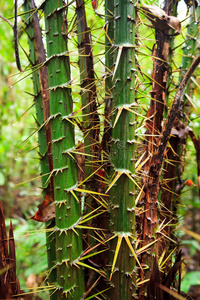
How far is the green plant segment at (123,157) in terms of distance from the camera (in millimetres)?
501

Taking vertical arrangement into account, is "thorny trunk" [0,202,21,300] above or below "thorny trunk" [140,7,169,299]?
below

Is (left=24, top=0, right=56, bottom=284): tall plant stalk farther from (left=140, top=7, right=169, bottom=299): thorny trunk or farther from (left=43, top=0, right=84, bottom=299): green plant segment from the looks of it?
(left=140, top=7, right=169, bottom=299): thorny trunk

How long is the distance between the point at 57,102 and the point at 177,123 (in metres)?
0.48

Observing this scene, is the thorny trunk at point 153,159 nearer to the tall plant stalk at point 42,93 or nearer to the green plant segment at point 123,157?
the green plant segment at point 123,157

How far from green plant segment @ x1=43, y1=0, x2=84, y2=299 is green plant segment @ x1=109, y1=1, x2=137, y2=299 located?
9cm

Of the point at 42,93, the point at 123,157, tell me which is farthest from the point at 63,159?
the point at 42,93

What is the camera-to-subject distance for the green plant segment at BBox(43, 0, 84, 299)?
0.52 metres

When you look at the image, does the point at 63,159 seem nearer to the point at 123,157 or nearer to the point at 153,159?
the point at 123,157

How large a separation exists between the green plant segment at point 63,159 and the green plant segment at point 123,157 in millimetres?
93

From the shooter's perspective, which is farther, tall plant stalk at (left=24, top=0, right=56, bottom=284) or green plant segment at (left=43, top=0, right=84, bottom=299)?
tall plant stalk at (left=24, top=0, right=56, bottom=284)

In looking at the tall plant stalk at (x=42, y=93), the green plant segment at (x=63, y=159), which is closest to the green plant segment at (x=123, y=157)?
the green plant segment at (x=63, y=159)

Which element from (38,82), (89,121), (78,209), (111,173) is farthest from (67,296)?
(38,82)

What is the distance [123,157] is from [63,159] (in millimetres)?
139

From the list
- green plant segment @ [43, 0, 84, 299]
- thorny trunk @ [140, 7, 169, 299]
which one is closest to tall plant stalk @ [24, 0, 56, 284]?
green plant segment @ [43, 0, 84, 299]
